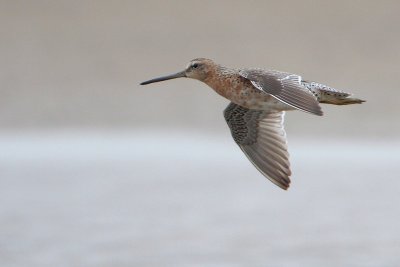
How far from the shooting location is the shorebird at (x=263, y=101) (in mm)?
3863

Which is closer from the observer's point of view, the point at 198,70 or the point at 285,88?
the point at 285,88

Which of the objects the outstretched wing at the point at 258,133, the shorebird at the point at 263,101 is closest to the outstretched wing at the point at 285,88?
the shorebird at the point at 263,101

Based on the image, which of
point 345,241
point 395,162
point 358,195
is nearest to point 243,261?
point 345,241

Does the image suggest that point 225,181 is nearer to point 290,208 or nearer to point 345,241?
point 290,208

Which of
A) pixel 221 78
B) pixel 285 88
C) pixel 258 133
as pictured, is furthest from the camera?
pixel 258 133

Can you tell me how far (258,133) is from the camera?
4.18 metres

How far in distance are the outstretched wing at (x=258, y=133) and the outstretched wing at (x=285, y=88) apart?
208 millimetres

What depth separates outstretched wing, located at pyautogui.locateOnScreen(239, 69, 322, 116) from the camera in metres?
3.78

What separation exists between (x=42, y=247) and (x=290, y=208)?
0.90 m

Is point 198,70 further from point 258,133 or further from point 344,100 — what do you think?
point 344,100

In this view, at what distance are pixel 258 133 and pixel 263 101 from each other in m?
0.26

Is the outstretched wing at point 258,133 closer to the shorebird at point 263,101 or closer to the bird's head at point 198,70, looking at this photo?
the shorebird at point 263,101

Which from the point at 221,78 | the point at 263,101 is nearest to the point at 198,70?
the point at 221,78

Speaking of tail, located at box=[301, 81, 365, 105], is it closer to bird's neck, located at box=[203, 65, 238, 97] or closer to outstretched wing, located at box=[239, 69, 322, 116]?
outstretched wing, located at box=[239, 69, 322, 116]
